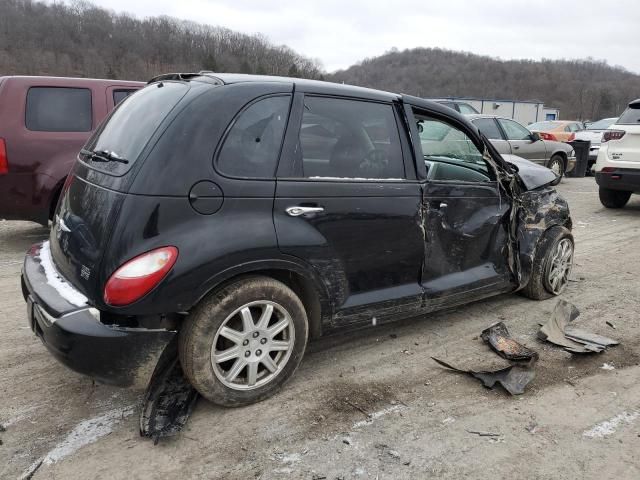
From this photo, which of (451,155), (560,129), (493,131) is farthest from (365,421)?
(560,129)

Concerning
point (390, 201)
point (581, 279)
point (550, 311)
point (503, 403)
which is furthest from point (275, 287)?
point (581, 279)

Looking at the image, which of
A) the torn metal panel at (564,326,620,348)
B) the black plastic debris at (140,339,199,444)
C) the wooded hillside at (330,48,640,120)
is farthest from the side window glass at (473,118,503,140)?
the wooded hillside at (330,48,640,120)

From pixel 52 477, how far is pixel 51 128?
435 cm

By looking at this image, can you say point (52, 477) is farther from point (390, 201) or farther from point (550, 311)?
point (550, 311)

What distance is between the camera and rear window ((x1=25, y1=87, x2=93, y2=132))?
5.58 m

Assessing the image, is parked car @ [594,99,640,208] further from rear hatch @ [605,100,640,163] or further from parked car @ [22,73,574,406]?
parked car @ [22,73,574,406]

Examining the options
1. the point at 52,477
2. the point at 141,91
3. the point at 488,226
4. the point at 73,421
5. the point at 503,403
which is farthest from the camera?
the point at 488,226

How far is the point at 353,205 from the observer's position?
3.12m

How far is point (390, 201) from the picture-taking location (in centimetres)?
330

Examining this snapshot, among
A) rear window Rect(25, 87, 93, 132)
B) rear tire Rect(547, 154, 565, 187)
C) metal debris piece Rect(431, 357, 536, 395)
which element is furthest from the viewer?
rear tire Rect(547, 154, 565, 187)

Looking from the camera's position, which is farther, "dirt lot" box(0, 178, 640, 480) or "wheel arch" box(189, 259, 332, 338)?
"wheel arch" box(189, 259, 332, 338)

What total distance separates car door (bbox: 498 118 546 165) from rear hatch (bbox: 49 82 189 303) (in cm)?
988

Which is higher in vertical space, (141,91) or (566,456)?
(141,91)

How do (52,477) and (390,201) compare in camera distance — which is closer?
(52,477)
